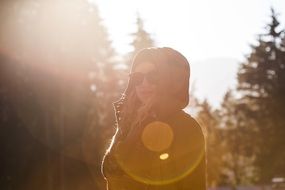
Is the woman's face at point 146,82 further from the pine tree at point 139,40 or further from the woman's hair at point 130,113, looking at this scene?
the pine tree at point 139,40

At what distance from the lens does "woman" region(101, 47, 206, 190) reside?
2855 mm

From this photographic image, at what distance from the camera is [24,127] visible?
28062 millimetres

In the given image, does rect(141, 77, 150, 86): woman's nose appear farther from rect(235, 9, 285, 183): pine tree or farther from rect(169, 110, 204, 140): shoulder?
rect(235, 9, 285, 183): pine tree

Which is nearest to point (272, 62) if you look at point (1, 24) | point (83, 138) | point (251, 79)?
point (251, 79)

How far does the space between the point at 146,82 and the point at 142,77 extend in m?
0.06

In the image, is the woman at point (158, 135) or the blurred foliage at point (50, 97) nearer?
the woman at point (158, 135)

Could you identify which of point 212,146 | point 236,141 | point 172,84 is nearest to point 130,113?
point 172,84

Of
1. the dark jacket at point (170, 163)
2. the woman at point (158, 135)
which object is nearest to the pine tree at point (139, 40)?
the woman at point (158, 135)

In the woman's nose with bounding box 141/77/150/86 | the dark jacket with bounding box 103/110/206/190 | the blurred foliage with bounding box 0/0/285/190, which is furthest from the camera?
the blurred foliage with bounding box 0/0/285/190

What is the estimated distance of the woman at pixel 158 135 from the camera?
2855 mm

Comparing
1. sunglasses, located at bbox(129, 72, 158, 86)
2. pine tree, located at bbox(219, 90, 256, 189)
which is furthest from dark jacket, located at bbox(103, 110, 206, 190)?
pine tree, located at bbox(219, 90, 256, 189)

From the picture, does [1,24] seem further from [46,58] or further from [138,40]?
[138,40]

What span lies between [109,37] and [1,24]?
21558mm

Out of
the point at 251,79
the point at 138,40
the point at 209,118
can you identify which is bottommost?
the point at 209,118
